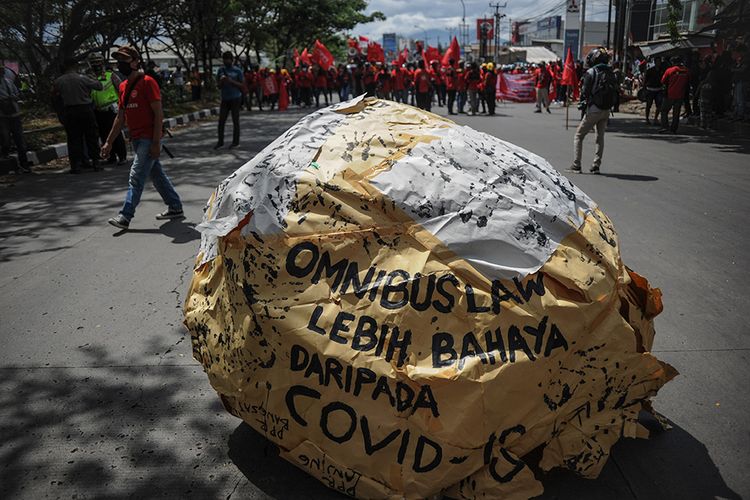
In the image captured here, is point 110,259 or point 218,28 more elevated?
point 218,28

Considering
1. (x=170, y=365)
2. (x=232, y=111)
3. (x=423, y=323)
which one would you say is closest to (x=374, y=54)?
(x=232, y=111)

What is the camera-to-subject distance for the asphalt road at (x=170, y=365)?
8.52 ft

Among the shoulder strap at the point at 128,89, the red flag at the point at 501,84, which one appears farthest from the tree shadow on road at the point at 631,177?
the red flag at the point at 501,84

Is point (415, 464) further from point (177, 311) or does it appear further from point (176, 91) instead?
point (176, 91)

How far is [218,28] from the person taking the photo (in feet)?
104

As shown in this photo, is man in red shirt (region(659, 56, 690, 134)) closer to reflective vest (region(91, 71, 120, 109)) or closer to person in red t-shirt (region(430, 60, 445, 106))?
person in red t-shirt (region(430, 60, 445, 106))

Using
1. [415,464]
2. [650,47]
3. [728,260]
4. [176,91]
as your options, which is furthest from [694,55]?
[176,91]

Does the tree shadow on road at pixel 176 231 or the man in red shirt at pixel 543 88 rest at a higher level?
the man in red shirt at pixel 543 88

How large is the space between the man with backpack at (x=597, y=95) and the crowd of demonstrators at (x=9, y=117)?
924 centimetres

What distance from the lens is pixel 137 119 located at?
21.4 ft

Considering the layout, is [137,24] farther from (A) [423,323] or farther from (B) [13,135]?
(A) [423,323]

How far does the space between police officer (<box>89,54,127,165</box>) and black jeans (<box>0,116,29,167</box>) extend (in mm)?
1306

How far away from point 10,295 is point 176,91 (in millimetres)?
26000

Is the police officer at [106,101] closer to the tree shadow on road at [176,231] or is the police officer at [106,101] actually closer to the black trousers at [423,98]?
the tree shadow on road at [176,231]
